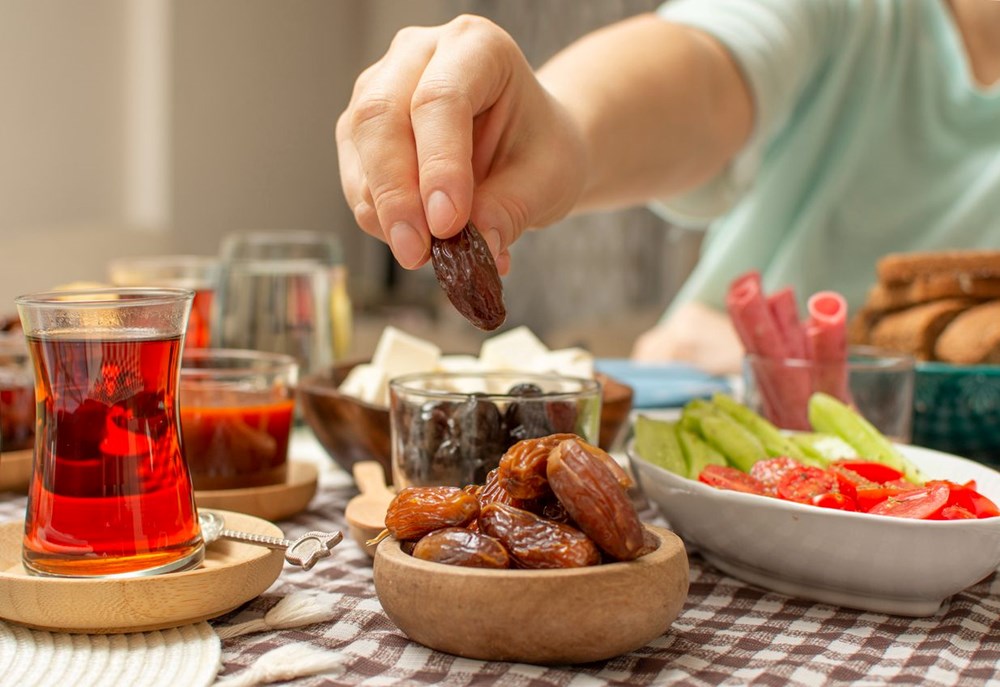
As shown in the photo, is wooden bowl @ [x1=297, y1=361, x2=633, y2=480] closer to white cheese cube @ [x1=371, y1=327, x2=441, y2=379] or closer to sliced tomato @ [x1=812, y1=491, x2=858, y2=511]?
white cheese cube @ [x1=371, y1=327, x2=441, y2=379]

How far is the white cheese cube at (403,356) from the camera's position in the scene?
124cm

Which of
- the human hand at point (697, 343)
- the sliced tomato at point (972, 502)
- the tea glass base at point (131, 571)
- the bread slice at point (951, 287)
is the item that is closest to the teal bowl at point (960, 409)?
the bread slice at point (951, 287)

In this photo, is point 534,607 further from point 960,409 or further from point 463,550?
point 960,409

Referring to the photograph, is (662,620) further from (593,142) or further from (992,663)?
(593,142)

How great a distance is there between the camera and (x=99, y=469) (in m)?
0.78

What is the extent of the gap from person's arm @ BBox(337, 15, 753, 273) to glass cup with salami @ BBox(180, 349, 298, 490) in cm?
23

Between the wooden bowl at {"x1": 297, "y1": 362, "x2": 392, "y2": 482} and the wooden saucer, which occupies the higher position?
the wooden bowl at {"x1": 297, "y1": 362, "x2": 392, "y2": 482}

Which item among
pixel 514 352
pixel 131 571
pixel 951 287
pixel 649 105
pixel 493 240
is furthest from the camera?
pixel 649 105

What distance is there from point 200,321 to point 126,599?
0.86 metres

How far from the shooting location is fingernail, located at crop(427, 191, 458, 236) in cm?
88

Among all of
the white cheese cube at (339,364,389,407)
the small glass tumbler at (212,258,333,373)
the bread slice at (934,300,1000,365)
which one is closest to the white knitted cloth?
the white cheese cube at (339,364,389,407)

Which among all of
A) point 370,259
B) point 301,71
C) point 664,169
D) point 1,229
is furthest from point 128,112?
point 664,169

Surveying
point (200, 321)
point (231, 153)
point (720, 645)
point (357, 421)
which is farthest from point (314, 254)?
point (231, 153)

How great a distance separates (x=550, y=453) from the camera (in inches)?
29.1
